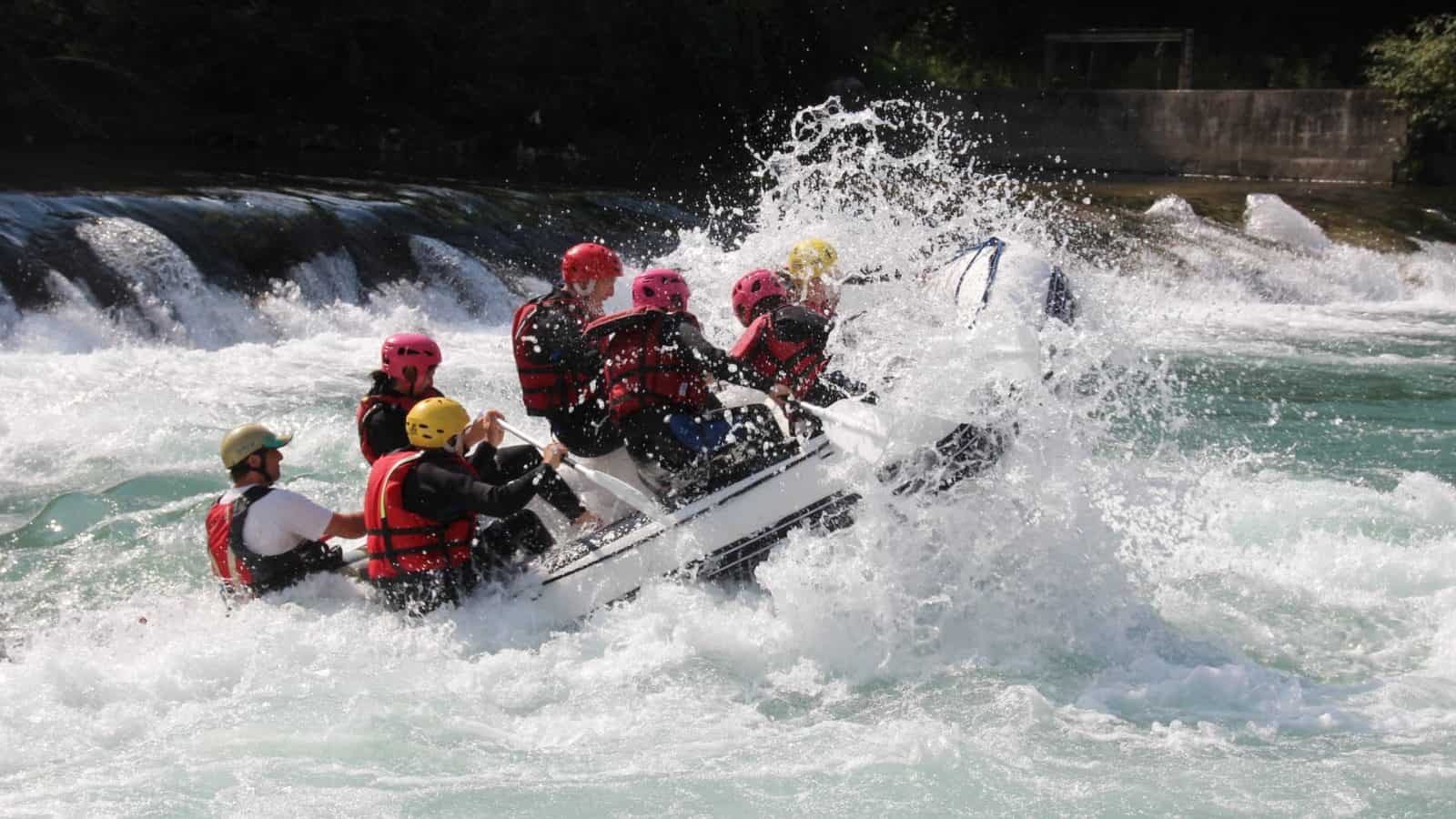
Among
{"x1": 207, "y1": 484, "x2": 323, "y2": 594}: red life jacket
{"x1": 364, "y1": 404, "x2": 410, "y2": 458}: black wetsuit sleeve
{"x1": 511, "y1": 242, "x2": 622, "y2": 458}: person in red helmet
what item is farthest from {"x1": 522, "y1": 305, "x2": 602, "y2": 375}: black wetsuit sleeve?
{"x1": 207, "y1": 484, "x2": 323, "y2": 594}: red life jacket

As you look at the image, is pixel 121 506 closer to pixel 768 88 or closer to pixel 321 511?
pixel 321 511

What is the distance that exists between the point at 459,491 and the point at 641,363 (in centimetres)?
107

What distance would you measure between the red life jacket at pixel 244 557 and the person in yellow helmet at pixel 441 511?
344 mm

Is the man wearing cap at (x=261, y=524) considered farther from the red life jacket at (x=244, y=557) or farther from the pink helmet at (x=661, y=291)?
the pink helmet at (x=661, y=291)

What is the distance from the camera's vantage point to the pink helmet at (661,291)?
582cm

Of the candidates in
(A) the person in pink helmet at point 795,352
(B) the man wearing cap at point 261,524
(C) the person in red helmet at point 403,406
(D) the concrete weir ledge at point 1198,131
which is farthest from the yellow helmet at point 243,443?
(D) the concrete weir ledge at point 1198,131

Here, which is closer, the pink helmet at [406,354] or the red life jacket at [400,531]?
the red life jacket at [400,531]

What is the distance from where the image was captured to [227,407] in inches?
384

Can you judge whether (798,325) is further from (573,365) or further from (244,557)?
(244,557)

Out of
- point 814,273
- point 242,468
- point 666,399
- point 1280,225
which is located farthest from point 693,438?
point 1280,225

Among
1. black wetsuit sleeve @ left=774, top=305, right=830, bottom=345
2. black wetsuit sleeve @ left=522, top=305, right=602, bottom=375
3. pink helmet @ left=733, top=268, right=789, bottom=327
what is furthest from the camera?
pink helmet @ left=733, top=268, right=789, bottom=327

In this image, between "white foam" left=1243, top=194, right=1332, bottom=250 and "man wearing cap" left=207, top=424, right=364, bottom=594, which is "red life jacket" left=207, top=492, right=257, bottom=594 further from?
"white foam" left=1243, top=194, right=1332, bottom=250

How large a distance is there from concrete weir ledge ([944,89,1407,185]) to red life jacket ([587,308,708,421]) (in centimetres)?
1782

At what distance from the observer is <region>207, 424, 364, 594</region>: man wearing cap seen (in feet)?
17.6
